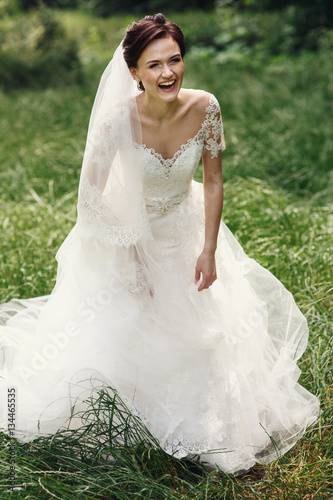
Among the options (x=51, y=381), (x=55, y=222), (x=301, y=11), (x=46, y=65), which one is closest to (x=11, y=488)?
(x=51, y=381)

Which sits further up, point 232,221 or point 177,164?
point 177,164

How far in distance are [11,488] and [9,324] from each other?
1.08 metres

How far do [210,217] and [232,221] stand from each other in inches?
65.9

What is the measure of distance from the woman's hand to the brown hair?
0.93 metres

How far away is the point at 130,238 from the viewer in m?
2.68

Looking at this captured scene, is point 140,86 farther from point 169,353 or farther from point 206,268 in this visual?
point 169,353

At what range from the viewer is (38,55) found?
36.2 feet

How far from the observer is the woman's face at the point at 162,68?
2.51m

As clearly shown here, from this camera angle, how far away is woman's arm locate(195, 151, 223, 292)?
2.79 metres

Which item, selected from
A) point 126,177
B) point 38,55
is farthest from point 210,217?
point 38,55

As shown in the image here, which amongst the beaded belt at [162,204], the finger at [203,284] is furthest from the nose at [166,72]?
the finger at [203,284]

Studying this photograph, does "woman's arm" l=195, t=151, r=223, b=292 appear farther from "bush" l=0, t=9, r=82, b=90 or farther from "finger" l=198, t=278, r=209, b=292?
"bush" l=0, t=9, r=82, b=90

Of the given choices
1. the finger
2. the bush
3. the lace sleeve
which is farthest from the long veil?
the bush

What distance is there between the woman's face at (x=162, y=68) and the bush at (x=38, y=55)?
8.06m
